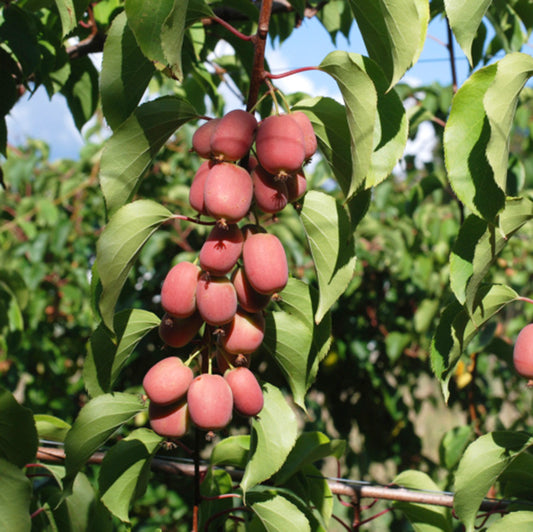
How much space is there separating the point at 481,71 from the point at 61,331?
8.77 ft

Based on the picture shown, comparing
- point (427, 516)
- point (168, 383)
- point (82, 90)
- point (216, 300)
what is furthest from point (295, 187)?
point (82, 90)

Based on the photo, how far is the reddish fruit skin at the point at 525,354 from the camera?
75 centimetres

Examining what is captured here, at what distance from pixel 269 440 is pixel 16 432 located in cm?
33

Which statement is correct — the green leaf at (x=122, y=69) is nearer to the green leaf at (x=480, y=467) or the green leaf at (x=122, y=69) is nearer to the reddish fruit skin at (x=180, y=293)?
the reddish fruit skin at (x=180, y=293)

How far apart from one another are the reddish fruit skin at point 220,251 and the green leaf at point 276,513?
0.34 m

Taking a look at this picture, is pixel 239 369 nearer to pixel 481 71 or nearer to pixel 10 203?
pixel 481 71

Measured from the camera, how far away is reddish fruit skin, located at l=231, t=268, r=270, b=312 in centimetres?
68

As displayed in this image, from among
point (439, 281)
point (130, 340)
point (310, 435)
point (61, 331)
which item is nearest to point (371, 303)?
point (439, 281)

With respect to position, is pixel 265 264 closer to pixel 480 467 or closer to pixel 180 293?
pixel 180 293

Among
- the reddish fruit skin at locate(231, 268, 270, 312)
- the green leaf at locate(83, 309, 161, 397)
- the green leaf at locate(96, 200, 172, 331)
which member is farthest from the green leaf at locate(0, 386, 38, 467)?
the reddish fruit skin at locate(231, 268, 270, 312)

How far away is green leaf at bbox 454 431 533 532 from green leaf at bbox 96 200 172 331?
1.62 feet

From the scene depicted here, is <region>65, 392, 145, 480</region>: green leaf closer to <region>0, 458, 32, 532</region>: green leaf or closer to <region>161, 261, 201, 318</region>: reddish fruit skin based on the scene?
<region>0, 458, 32, 532</region>: green leaf

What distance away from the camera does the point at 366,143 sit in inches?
23.0

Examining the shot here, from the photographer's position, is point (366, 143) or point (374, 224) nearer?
point (366, 143)
